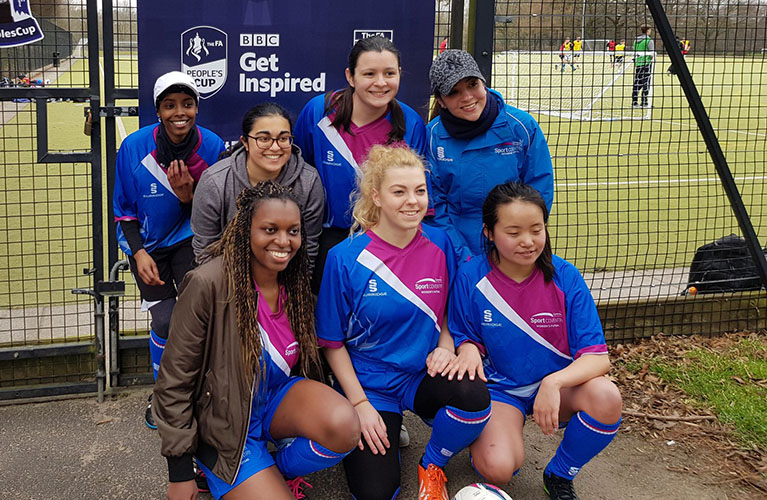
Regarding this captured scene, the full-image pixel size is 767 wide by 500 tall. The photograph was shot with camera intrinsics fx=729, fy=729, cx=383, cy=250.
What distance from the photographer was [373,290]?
3.27 metres

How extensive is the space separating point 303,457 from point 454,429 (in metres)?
0.65

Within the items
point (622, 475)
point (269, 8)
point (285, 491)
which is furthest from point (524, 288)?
point (269, 8)

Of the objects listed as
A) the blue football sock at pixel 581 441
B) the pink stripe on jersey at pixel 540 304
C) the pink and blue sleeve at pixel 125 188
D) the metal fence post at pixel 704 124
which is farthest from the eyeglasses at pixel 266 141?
the metal fence post at pixel 704 124

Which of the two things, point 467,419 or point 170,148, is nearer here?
point 467,419

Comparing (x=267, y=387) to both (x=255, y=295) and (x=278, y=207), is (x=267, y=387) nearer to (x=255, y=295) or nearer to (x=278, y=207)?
(x=255, y=295)

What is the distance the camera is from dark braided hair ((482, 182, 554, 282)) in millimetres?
3230

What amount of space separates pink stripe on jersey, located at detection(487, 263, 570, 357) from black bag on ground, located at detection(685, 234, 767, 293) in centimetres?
246

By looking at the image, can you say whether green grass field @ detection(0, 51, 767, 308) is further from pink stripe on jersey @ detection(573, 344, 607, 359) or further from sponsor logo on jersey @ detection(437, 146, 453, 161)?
pink stripe on jersey @ detection(573, 344, 607, 359)

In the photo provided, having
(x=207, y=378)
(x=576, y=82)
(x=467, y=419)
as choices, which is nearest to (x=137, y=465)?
(x=207, y=378)

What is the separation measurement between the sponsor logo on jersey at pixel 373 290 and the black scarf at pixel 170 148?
1191 millimetres

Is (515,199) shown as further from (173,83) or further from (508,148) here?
(173,83)

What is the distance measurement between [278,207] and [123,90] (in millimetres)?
1641

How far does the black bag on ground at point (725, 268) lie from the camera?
541 centimetres

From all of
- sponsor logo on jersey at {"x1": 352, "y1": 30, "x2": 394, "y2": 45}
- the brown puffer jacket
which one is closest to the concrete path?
the brown puffer jacket
